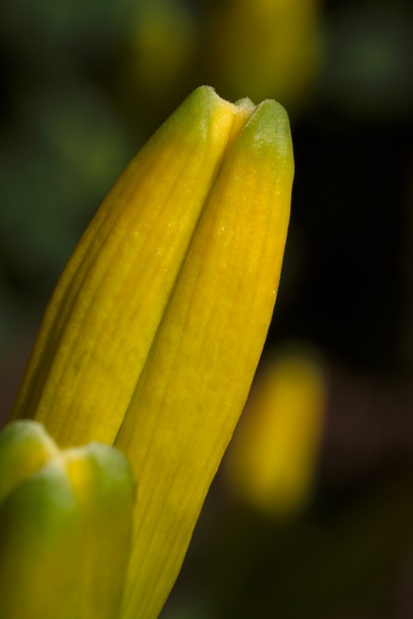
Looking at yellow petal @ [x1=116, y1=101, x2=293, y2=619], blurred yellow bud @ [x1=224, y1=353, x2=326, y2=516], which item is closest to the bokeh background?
blurred yellow bud @ [x1=224, y1=353, x2=326, y2=516]

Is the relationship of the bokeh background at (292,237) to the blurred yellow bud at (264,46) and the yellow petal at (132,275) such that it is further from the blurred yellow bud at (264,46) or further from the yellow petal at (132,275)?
the yellow petal at (132,275)

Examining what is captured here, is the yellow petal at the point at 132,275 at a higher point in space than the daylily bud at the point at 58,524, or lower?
higher

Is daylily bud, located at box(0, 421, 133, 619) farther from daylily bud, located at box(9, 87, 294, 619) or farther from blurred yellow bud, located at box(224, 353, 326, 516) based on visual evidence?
blurred yellow bud, located at box(224, 353, 326, 516)

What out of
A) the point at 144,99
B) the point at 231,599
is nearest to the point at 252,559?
the point at 231,599

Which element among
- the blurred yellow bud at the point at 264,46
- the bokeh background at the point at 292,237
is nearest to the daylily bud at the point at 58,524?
the bokeh background at the point at 292,237

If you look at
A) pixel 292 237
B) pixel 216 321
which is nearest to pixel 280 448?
pixel 216 321

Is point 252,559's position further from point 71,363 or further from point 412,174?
point 412,174
